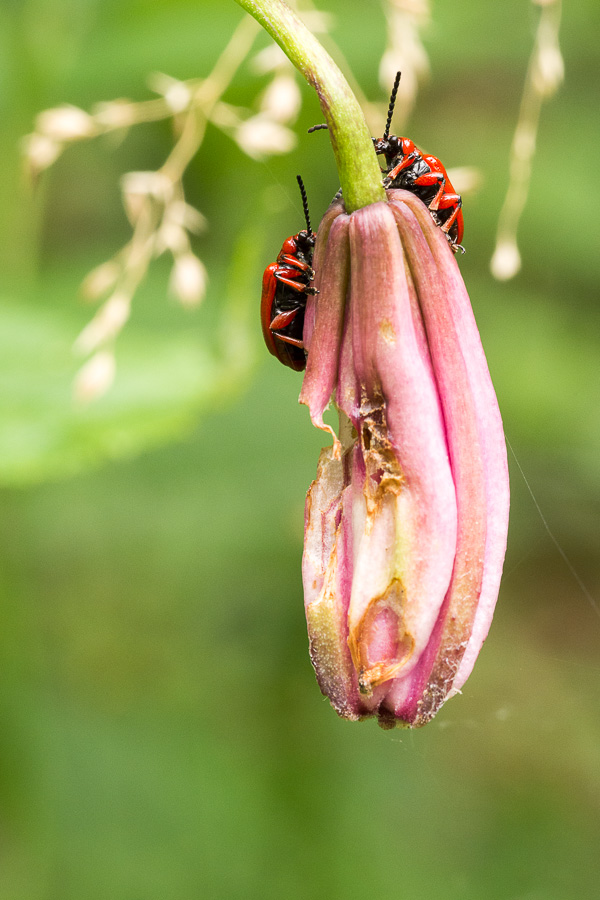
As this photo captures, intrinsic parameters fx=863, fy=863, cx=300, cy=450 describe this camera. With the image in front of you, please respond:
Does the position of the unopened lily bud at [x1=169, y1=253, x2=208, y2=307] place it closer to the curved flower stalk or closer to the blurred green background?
the blurred green background

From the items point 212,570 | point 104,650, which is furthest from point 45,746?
point 212,570

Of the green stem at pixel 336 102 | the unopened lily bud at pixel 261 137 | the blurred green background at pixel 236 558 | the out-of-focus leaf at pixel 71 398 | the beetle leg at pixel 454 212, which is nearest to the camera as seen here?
the green stem at pixel 336 102

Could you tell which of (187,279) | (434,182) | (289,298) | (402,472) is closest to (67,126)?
(187,279)

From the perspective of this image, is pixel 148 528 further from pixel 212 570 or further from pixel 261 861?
pixel 261 861

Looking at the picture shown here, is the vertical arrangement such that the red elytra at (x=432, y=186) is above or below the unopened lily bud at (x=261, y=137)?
below

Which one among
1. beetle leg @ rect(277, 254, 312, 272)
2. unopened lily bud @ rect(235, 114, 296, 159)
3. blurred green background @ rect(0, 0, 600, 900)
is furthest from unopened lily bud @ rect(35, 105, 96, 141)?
beetle leg @ rect(277, 254, 312, 272)

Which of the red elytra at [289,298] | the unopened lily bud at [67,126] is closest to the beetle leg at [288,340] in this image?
the red elytra at [289,298]

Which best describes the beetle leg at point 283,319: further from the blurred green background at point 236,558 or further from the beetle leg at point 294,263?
the blurred green background at point 236,558

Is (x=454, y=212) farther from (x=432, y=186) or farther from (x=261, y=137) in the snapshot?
(x=261, y=137)
